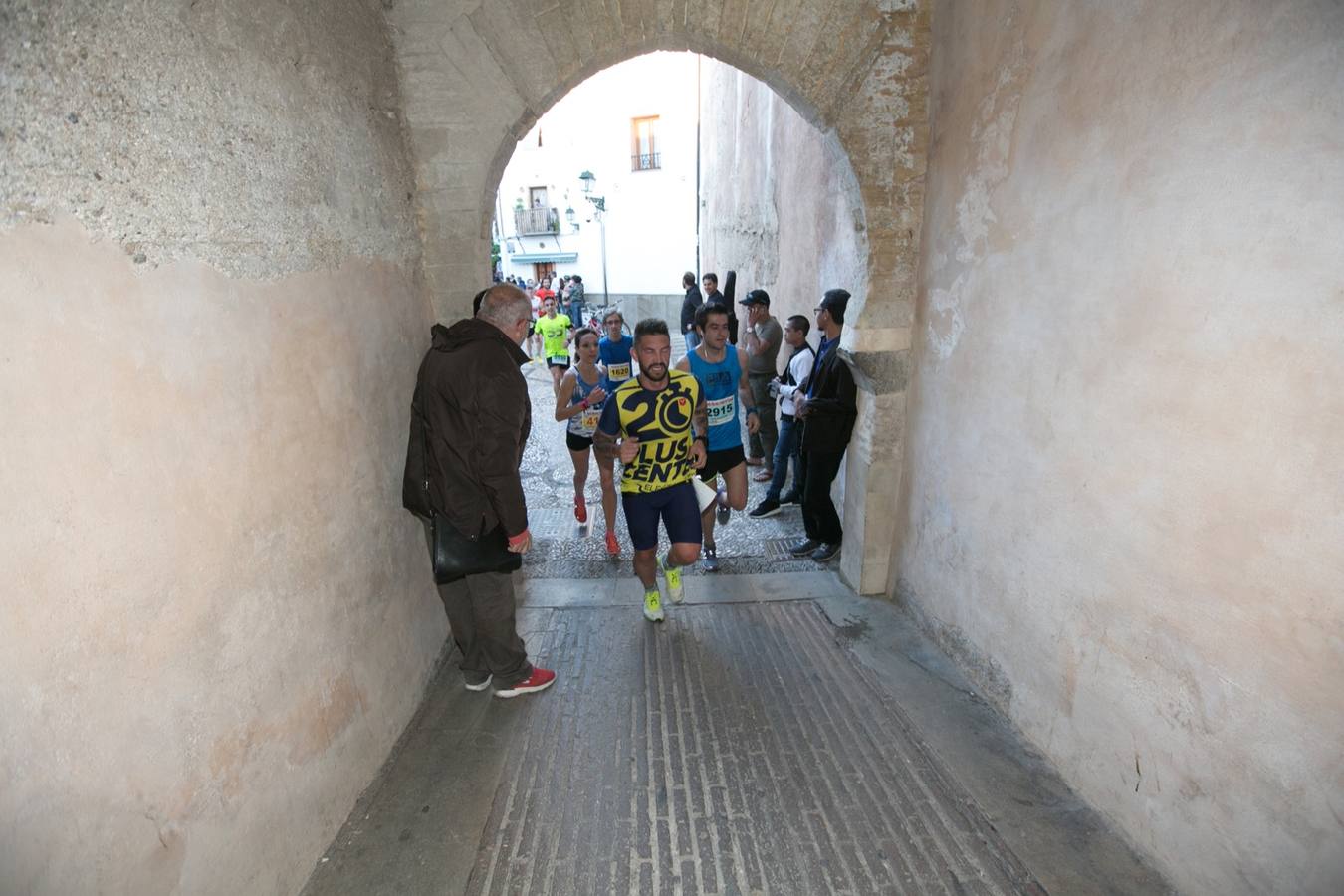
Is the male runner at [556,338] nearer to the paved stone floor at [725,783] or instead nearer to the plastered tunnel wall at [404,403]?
the plastered tunnel wall at [404,403]

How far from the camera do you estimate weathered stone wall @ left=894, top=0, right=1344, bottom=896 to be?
162 centimetres

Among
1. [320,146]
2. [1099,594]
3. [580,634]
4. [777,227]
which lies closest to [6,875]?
[320,146]

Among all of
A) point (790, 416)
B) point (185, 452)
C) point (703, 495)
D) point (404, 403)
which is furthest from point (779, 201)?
point (185, 452)

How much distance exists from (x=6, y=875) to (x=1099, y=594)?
3.00 metres

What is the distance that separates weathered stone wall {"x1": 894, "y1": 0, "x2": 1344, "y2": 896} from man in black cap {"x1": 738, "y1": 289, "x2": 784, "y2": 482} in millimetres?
3099

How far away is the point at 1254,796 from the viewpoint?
5.85 feet

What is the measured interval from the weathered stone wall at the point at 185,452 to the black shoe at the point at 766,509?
3.49 meters

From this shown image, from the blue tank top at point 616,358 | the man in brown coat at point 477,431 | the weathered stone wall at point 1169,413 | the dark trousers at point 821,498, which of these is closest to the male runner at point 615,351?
the blue tank top at point 616,358

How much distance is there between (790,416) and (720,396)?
1.15m

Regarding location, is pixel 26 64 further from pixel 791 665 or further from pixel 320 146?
pixel 791 665

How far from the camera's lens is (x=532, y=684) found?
10.8 ft

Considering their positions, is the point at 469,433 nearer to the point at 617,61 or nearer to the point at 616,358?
the point at 617,61

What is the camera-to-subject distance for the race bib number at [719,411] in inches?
175

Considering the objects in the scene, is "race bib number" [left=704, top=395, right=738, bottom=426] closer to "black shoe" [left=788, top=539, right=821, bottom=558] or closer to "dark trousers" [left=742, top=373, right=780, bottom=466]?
"black shoe" [left=788, top=539, right=821, bottom=558]
